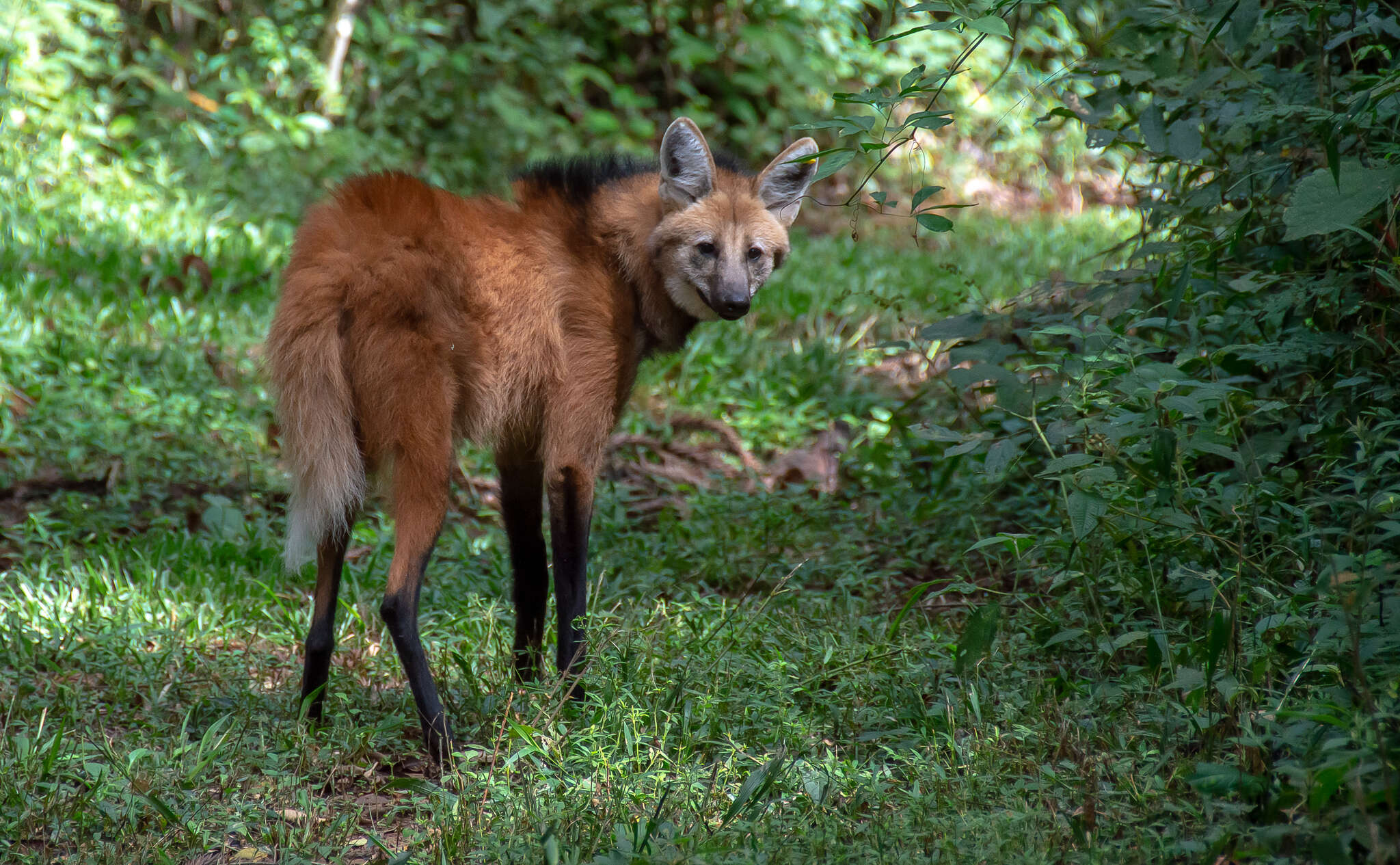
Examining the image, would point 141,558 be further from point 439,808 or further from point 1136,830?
point 1136,830

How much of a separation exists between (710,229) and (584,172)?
0.40m

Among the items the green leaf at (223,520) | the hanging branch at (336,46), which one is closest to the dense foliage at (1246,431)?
the green leaf at (223,520)

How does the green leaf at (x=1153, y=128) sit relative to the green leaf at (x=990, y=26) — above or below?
below

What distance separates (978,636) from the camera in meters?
2.32

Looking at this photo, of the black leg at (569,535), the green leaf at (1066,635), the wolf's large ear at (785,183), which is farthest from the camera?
the wolf's large ear at (785,183)

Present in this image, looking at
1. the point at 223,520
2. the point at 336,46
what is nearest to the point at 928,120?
the point at 223,520

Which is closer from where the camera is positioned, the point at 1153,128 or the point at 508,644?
the point at 1153,128

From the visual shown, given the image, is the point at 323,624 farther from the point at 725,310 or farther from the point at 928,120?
the point at 928,120

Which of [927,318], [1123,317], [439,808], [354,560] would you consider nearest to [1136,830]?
[439,808]

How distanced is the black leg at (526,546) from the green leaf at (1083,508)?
4.68 feet

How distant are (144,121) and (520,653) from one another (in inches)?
216

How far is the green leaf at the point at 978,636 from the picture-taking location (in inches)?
91.1

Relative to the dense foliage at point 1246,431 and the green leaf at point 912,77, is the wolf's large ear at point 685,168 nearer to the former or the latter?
the dense foliage at point 1246,431

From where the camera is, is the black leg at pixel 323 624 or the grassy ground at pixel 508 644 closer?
the grassy ground at pixel 508 644
